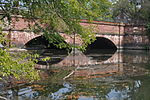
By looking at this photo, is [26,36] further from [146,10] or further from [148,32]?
[146,10]

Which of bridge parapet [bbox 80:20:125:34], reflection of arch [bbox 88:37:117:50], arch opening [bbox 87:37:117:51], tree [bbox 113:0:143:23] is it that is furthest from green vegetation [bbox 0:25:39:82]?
tree [bbox 113:0:143:23]

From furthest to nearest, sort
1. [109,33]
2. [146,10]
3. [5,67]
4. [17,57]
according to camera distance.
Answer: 1. [146,10]
2. [109,33]
3. [17,57]
4. [5,67]

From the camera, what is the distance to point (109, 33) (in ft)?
83.3

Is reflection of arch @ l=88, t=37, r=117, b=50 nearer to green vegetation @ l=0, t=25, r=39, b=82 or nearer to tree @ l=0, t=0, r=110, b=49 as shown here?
tree @ l=0, t=0, r=110, b=49

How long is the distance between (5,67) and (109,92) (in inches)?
153

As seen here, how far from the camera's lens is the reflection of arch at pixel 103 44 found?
87.6 feet

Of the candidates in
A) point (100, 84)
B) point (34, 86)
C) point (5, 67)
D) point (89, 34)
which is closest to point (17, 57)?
point (5, 67)

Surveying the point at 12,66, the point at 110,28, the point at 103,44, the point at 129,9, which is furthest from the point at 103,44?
the point at 12,66

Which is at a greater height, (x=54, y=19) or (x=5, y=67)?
(x=54, y=19)

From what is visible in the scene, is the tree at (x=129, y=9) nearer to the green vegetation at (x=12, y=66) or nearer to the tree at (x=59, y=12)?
the tree at (x=59, y=12)

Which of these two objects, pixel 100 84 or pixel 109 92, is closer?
pixel 109 92

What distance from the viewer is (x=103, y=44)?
29016 millimetres

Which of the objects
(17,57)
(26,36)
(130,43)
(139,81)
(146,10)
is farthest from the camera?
(146,10)

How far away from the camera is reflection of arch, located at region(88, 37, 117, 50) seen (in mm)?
26694
